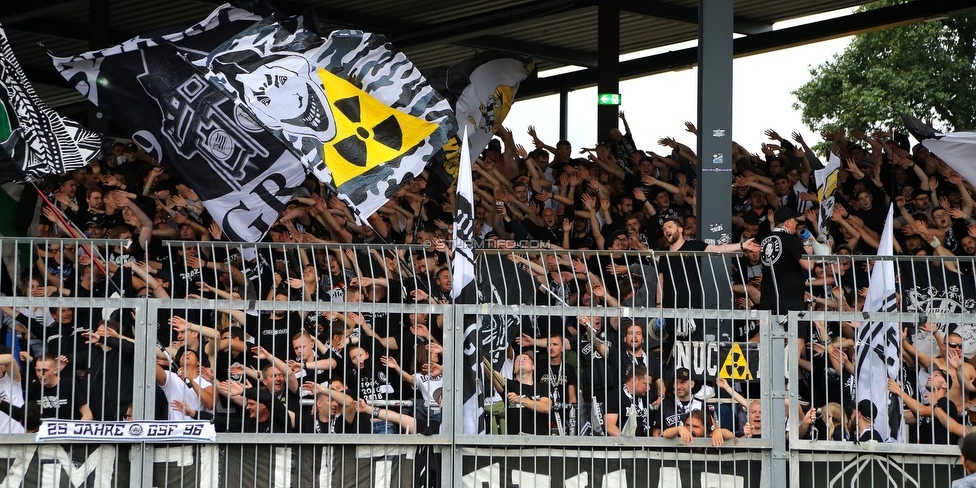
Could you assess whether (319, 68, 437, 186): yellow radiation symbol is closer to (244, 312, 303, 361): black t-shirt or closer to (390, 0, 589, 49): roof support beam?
(244, 312, 303, 361): black t-shirt

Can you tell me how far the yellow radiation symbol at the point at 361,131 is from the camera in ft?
34.1

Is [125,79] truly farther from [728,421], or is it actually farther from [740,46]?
[740,46]

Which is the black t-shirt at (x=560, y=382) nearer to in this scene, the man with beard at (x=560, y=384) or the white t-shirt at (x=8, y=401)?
the man with beard at (x=560, y=384)

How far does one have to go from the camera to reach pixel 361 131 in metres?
10.7

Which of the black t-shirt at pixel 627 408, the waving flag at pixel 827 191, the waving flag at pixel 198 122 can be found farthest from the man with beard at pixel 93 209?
the waving flag at pixel 827 191

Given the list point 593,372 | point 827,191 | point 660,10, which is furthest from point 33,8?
point 827,191

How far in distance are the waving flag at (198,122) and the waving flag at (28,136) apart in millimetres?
581

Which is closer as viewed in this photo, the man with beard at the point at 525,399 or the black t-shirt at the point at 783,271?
the man with beard at the point at 525,399

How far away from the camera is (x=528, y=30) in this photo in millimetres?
20953

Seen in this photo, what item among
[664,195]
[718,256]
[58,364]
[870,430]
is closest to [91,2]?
[664,195]

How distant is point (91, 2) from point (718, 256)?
455 inches

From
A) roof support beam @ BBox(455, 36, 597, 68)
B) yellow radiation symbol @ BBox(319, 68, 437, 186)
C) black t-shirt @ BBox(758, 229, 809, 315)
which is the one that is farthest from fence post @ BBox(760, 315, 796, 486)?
roof support beam @ BBox(455, 36, 597, 68)

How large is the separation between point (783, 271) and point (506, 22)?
32.5 ft

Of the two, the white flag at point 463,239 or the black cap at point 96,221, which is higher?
the black cap at point 96,221
